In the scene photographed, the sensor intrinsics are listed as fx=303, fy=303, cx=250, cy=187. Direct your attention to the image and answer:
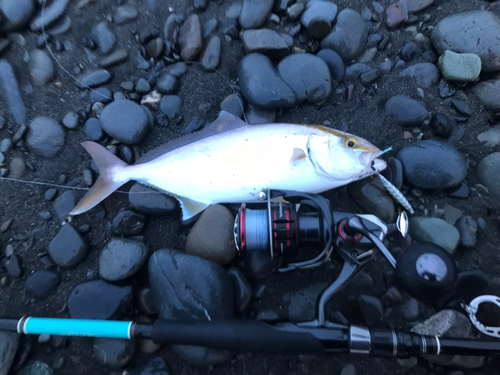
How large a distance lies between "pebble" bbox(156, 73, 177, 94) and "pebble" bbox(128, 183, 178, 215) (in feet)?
2.84

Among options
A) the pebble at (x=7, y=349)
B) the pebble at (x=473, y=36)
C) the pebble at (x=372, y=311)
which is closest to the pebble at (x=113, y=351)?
the pebble at (x=7, y=349)

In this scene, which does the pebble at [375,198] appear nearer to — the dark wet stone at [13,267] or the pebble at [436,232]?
the pebble at [436,232]

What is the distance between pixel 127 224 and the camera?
7.67ft

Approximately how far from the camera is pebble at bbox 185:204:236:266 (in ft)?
7.09

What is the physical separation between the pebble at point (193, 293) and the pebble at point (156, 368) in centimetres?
14

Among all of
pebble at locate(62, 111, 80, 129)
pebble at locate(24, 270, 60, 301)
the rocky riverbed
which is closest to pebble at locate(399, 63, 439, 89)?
the rocky riverbed

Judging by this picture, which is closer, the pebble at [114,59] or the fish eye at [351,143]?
the fish eye at [351,143]

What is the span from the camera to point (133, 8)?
272 centimetres

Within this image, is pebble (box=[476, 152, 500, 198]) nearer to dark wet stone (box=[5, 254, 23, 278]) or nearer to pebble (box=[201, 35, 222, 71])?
pebble (box=[201, 35, 222, 71])

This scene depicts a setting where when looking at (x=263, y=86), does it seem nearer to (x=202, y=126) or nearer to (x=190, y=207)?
(x=202, y=126)

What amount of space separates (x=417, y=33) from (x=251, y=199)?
2.12 meters

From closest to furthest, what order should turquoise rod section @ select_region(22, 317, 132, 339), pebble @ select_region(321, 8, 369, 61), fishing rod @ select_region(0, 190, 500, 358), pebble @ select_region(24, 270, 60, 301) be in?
fishing rod @ select_region(0, 190, 500, 358), turquoise rod section @ select_region(22, 317, 132, 339), pebble @ select_region(24, 270, 60, 301), pebble @ select_region(321, 8, 369, 61)

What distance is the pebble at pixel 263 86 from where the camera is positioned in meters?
2.38

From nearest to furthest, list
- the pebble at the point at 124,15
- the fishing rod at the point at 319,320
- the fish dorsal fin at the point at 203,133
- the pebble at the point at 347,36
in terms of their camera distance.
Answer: the fishing rod at the point at 319,320 → the fish dorsal fin at the point at 203,133 → the pebble at the point at 347,36 → the pebble at the point at 124,15
